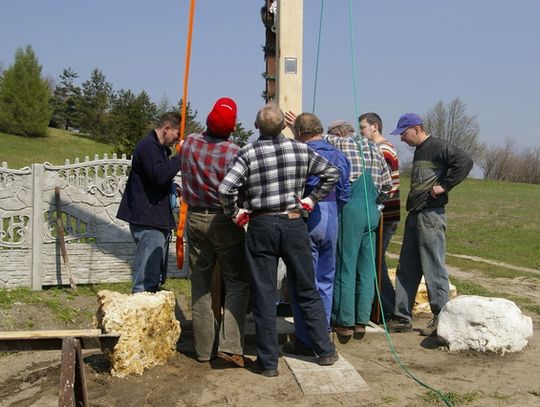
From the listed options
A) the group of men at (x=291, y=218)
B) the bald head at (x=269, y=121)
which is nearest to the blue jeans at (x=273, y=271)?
the group of men at (x=291, y=218)

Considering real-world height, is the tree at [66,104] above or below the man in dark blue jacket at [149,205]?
above

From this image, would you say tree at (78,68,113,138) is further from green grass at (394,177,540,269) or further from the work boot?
the work boot

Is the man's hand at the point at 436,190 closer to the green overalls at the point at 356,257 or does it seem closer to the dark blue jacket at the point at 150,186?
the green overalls at the point at 356,257

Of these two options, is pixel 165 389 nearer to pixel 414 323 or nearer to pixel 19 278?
pixel 414 323

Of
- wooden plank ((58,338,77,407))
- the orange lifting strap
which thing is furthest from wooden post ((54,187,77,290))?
wooden plank ((58,338,77,407))

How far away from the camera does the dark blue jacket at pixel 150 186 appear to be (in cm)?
513

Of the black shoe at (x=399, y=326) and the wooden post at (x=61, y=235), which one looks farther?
the wooden post at (x=61, y=235)

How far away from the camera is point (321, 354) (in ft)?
15.7

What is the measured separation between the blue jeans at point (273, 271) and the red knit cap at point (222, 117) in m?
0.73

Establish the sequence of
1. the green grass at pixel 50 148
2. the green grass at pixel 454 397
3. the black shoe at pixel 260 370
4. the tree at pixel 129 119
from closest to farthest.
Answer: the green grass at pixel 454 397 → the black shoe at pixel 260 370 → the tree at pixel 129 119 → the green grass at pixel 50 148

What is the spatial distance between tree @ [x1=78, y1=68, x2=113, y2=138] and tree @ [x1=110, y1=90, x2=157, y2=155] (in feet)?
3.02

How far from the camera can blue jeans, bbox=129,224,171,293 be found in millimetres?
5301

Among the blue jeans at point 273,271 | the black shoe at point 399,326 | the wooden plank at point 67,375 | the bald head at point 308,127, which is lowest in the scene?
the black shoe at point 399,326

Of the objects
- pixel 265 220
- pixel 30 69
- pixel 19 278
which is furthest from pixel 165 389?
pixel 30 69
